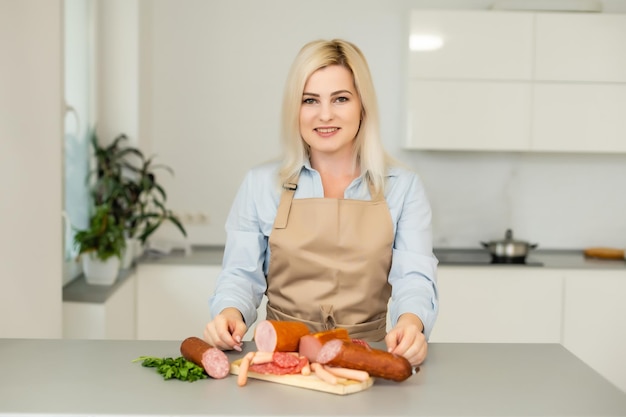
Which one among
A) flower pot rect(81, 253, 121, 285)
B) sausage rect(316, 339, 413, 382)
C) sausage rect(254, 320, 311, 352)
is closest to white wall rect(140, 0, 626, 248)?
flower pot rect(81, 253, 121, 285)

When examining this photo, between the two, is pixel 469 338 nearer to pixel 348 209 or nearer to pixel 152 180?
pixel 152 180

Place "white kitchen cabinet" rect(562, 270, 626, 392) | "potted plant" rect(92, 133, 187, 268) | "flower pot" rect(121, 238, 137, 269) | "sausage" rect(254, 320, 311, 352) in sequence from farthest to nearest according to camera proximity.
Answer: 1. "white kitchen cabinet" rect(562, 270, 626, 392)
2. "flower pot" rect(121, 238, 137, 269)
3. "potted plant" rect(92, 133, 187, 268)
4. "sausage" rect(254, 320, 311, 352)

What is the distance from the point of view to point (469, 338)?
4.33 m

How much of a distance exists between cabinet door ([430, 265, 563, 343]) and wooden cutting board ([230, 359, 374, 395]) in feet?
9.14

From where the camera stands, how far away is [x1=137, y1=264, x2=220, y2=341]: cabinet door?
166 inches

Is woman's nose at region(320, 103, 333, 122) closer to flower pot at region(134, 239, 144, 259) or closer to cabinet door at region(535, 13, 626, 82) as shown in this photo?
flower pot at region(134, 239, 144, 259)

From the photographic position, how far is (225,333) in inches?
71.9

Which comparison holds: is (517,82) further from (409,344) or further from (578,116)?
(409,344)

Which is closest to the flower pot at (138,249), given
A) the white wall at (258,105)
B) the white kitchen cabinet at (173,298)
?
the white kitchen cabinet at (173,298)

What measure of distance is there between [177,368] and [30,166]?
115cm

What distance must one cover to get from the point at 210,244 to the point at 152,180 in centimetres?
79

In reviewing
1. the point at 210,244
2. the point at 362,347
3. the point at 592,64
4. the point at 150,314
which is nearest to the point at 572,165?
the point at 592,64

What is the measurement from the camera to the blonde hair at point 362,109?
7.33 feet

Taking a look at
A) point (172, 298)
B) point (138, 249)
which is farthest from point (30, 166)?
point (138, 249)
